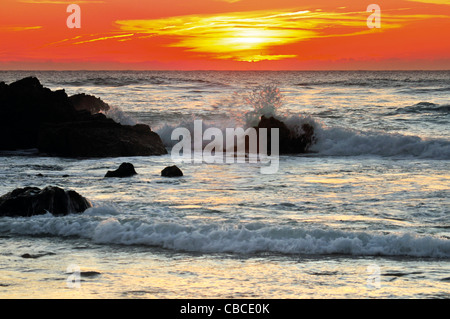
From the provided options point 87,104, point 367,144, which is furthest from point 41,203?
point 87,104

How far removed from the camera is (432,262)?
716 centimetres

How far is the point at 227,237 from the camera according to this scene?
8.12 metres

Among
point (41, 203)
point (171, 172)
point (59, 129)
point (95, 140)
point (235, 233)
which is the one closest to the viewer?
point (235, 233)

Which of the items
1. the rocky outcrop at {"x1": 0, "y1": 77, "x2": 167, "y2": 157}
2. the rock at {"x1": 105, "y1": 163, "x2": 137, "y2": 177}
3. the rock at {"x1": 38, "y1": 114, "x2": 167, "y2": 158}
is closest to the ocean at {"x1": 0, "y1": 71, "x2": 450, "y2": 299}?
the rock at {"x1": 105, "y1": 163, "x2": 137, "y2": 177}

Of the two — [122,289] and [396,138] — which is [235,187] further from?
[396,138]

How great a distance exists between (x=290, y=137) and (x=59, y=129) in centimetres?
777

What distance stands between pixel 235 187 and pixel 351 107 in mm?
27225

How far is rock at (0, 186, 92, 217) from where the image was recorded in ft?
30.7

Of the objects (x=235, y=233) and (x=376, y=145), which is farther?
(x=376, y=145)

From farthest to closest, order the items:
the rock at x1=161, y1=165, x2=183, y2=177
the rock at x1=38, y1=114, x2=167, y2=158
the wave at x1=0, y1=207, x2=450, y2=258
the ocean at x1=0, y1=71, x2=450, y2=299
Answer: the rock at x1=38, y1=114, x2=167, y2=158 < the rock at x1=161, y1=165, x2=183, y2=177 < the wave at x1=0, y1=207, x2=450, y2=258 < the ocean at x1=0, y1=71, x2=450, y2=299

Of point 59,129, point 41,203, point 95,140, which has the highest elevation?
point 59,129

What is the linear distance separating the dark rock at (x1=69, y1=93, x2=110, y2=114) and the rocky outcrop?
4108 millimetres

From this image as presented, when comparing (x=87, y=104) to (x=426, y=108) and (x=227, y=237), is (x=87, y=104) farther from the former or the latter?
(x=426, y=108)

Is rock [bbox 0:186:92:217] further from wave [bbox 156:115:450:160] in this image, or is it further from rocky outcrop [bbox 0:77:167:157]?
wave [bbox 156:115:450:160]
